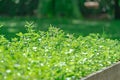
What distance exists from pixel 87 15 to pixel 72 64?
3191 cm

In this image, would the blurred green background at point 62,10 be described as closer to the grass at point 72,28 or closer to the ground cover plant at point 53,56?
the grass at point 72,28

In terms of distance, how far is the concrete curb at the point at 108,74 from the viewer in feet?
18.2

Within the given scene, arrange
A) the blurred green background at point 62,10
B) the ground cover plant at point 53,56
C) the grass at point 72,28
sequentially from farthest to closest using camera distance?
the blurred green background at point 62,10 → the grass at point 72,28 → the ground cover plant at point 53,56

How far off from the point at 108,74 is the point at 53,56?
2.60ft

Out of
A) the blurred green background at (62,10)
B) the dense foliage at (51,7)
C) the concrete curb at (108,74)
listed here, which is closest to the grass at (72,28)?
the blurred green background at (62,10)

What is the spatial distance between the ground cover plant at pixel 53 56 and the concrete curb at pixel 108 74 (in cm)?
17

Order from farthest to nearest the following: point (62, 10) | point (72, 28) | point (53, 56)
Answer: point (62, 10) < point (72, 28) < point (53, 56)

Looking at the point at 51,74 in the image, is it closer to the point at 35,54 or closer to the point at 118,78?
the point at 35,54

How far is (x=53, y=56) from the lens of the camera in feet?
19.2

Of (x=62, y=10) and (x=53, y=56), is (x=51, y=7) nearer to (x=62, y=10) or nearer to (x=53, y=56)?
(x=62, y=10)

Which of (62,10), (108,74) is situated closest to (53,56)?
(108,74)

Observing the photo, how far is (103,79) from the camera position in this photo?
5891 mm

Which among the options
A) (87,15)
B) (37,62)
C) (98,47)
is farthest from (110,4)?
(37,62)

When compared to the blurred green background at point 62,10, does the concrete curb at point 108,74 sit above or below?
below
